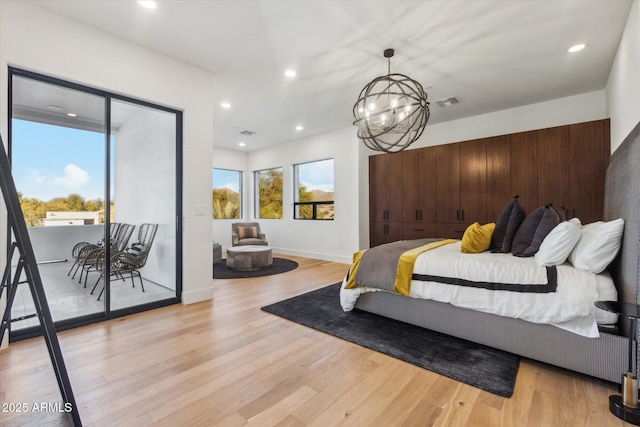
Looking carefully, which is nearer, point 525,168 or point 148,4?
point 148,4

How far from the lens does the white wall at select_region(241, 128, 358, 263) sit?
5.88 m

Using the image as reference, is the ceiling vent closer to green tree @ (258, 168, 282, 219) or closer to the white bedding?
the white bedding

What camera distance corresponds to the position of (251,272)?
5.11 metres

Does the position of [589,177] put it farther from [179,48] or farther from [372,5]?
[179,48]

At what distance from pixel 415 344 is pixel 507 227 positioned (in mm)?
1479

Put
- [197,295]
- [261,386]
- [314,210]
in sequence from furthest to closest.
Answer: [314,210] < [197,295] < [261,386]

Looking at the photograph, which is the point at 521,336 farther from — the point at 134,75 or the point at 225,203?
the point at 225,203

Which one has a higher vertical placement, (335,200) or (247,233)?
(335,200)

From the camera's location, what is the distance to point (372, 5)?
2389 millimetres

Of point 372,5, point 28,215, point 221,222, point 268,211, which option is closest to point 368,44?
point 372,5

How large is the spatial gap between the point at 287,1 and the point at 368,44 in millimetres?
976

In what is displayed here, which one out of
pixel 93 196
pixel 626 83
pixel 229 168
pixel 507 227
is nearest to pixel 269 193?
pixel 229 168

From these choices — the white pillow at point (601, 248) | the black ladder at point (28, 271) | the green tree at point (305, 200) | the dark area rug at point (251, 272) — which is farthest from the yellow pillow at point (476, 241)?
the green tree at point (305, 200)

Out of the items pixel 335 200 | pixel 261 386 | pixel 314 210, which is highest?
pixel 335 200
